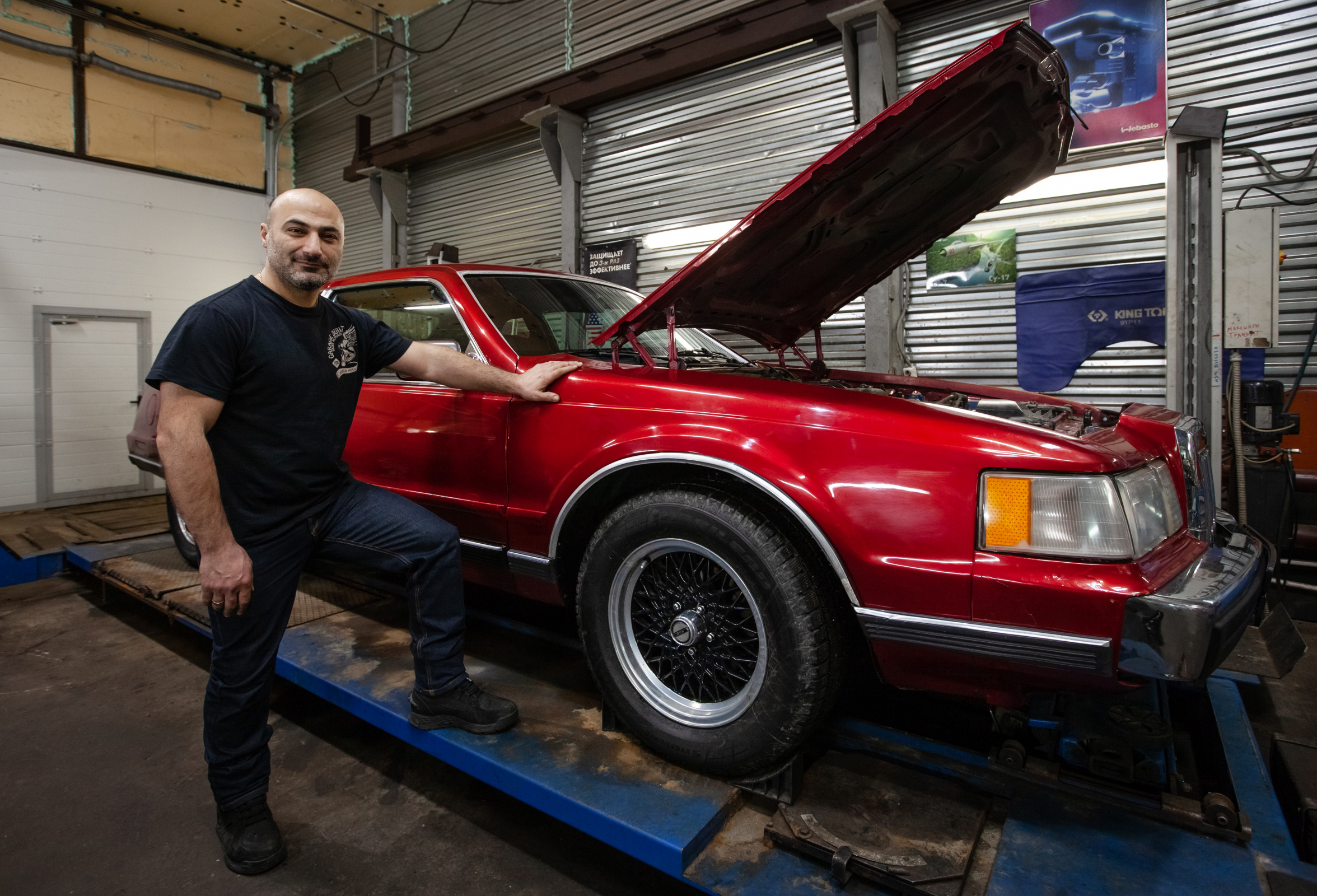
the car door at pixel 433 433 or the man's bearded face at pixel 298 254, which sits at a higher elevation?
the man's bearded face at pixel 298 254

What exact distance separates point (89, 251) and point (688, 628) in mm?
8910

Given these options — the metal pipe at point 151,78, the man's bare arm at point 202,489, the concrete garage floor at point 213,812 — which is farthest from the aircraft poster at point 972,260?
→ the metal pipe at point 151,78

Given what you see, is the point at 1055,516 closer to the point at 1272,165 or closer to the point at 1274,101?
the point at 1272,165

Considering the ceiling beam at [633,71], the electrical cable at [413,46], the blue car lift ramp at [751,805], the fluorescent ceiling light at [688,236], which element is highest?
the electrical cable at [413,46]

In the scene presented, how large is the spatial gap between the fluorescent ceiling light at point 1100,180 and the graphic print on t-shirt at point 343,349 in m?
3.87

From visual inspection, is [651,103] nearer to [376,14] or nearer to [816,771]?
[376,14]

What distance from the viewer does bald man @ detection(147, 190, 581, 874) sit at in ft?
5.68

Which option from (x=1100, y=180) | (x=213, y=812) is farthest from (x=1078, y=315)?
(x=213, y=812)

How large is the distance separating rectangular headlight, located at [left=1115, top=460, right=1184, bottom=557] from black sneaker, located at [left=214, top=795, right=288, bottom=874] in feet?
7.40

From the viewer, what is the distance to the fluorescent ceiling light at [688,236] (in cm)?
566

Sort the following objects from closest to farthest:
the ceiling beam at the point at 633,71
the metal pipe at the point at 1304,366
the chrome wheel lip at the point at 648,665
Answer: the chrome wheel lip at the point at 648,665 < the metal pipe at the point at 1304,366 < the ceiling beam at the point at 633,71

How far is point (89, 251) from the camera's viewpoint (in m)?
7.48

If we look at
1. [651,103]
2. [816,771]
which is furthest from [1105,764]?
[651,103]

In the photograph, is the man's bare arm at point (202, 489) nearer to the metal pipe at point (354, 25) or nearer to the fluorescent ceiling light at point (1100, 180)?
the fluorescent ceiling light at point (1100, 180)
